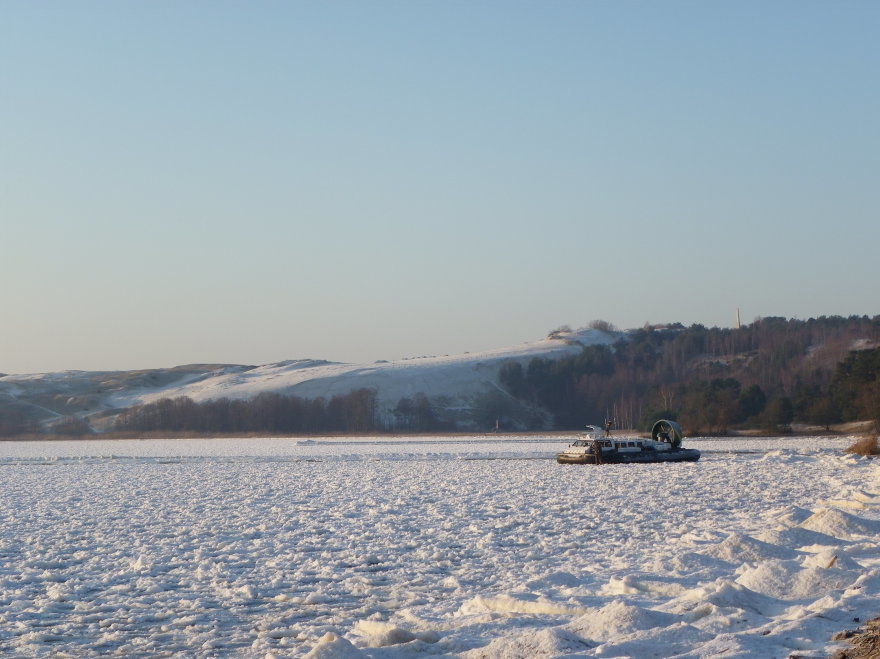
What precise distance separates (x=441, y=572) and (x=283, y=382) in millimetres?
137220

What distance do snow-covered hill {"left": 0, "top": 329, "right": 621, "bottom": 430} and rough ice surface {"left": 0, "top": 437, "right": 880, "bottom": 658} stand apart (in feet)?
363

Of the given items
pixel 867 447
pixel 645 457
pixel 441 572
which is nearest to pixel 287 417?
pixel 645 457

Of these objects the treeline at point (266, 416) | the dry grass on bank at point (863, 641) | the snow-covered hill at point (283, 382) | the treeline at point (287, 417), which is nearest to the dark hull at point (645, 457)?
the dry grass on bank at point (863, 641)

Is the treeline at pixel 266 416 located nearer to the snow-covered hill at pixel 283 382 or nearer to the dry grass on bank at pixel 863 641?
the snow-covered hill at pixel 283 382

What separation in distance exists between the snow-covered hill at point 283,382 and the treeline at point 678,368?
291 inches

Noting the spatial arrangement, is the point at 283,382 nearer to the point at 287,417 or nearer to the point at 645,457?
the point at 287,417

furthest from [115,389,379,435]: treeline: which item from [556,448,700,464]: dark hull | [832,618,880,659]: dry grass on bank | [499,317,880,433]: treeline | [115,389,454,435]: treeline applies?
[832,618,880,659]: dry grass on bank

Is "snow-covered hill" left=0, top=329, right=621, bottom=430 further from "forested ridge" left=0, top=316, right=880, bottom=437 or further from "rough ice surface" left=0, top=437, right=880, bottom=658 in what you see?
"rough ice surface" left=0, top=437, right=880, bottom=658

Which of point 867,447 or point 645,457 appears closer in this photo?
point 867,447

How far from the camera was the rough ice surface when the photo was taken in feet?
27.4

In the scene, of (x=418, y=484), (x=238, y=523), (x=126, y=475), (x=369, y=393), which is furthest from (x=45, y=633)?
(x=369, y=393)

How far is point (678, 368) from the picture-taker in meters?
134

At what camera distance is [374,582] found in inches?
452

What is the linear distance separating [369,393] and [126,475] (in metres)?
97.3
